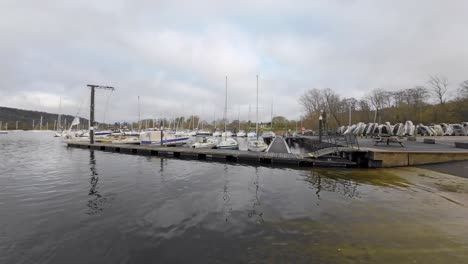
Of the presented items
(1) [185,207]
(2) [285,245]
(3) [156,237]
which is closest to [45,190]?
(1) [185,207]

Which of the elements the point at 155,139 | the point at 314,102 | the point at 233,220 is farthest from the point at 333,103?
the point at 233,220

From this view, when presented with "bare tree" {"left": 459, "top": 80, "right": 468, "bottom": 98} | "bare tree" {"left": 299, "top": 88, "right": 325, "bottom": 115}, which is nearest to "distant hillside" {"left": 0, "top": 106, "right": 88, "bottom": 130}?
"bare tree" {"left": 299, "top": 88, "right": 325, "bottom": 115}

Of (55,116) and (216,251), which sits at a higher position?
(55,116)

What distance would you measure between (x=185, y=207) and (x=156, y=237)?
2463 millimetres

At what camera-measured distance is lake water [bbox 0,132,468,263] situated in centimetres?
530

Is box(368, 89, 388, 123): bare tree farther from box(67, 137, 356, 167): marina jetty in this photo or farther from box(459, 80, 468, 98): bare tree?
box(67, 137, 356, 167): marina jetty

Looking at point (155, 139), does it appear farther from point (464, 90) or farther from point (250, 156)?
point (464, 90)

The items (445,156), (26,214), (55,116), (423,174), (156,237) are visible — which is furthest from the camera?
(55,116)

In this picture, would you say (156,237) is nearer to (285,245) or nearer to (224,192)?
(285,245)

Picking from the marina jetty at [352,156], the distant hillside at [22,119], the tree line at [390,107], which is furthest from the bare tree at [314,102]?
the distant hillside at [22,119]

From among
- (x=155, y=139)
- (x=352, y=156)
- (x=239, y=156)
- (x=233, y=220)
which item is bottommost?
Answer: (x=233, y=220)

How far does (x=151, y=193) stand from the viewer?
10562 mm

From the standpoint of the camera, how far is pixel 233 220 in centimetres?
743

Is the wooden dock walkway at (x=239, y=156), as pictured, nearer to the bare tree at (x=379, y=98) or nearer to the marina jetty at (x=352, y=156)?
the marina jetty at (x=352, y=156)
